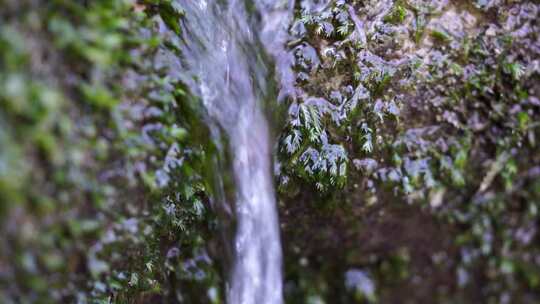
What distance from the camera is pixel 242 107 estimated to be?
72.2 inches

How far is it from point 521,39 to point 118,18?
4.65 ft

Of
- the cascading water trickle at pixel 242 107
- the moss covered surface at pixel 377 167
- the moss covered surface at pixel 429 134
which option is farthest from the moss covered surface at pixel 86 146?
the moss covered surface at pixel 429 134

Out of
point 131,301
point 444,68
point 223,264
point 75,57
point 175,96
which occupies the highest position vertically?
point 444,68

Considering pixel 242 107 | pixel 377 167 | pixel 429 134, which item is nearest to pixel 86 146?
pixel 242 107

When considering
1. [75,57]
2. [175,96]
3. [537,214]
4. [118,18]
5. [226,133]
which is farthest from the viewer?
[537,214]

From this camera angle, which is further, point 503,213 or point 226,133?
point 503,213

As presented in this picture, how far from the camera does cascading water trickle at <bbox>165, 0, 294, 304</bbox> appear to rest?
1743 millimetres

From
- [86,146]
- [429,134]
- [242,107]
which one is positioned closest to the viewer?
[86,146]

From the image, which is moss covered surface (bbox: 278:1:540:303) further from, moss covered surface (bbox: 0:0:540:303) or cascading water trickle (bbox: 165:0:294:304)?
cascading water trickle (bbox: 165:0:294:304)

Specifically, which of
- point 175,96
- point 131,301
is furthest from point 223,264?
point 175,96

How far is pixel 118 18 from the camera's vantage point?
49.6 inches

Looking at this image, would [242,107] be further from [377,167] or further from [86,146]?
[86,146]

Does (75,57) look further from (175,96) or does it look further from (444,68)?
(444,68)

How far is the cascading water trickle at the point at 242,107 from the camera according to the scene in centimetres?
174
